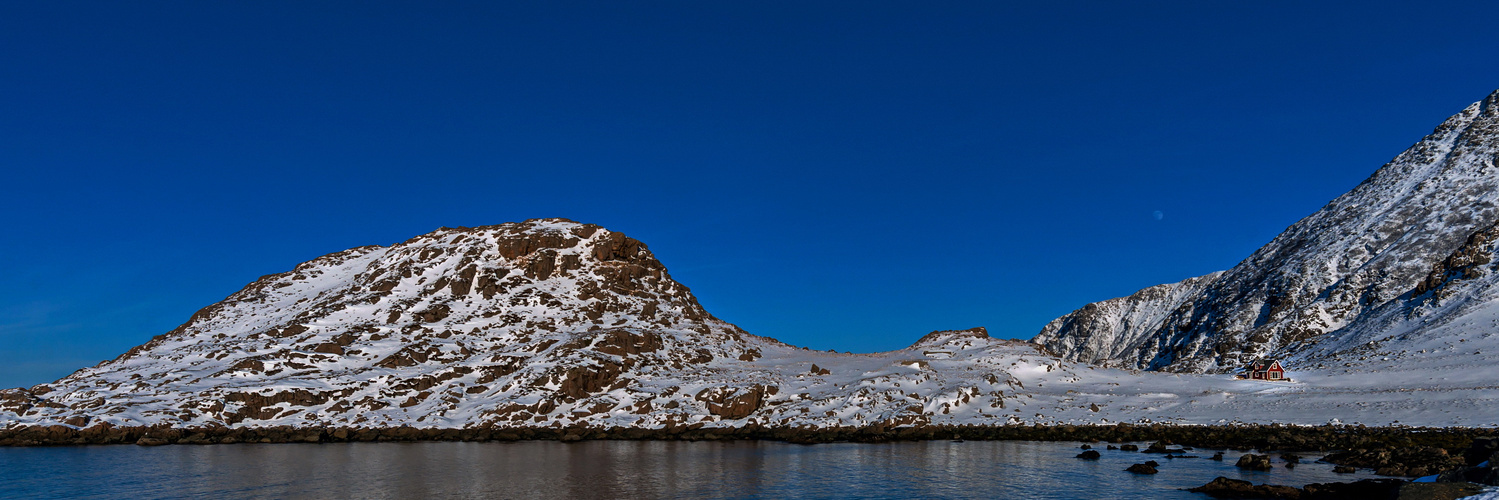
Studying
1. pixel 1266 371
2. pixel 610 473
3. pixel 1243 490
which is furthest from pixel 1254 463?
pixel 1266 371

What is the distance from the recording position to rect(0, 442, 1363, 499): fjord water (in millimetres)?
44094

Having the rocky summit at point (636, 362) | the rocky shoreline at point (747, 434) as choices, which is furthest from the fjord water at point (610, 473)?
the rocky summit at point (636, 362)

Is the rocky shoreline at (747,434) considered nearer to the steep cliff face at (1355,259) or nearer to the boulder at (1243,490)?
the boulder at (1243,490)

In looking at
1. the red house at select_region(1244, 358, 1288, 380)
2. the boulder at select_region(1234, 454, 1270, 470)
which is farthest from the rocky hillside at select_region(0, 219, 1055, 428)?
the boulder at select_region(1234, 454, 1270, 470)

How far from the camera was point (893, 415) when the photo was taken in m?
91.7

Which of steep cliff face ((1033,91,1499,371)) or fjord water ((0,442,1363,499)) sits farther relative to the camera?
steep cliff face ((1033,91,1499,371))

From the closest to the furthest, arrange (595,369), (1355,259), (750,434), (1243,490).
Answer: (1243,490) → (750,434) → (595,369) → (1355,259)

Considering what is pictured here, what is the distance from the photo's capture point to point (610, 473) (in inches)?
2122

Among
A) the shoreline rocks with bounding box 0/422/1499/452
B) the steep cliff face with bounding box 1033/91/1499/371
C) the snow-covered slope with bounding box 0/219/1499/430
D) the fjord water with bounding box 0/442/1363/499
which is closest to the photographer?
the fjord water with bounding box 0/442/1363/499

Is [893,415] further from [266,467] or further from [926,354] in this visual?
[266,467]

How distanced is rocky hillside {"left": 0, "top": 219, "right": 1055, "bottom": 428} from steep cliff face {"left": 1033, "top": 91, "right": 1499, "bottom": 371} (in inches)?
2693

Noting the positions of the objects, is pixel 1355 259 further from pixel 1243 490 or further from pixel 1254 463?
pixel 1243 490

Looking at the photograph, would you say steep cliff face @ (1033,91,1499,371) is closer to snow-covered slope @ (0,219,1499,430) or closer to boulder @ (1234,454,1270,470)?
snow-covered slope @ (0,219,1499,430)

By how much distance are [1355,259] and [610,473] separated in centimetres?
16658
